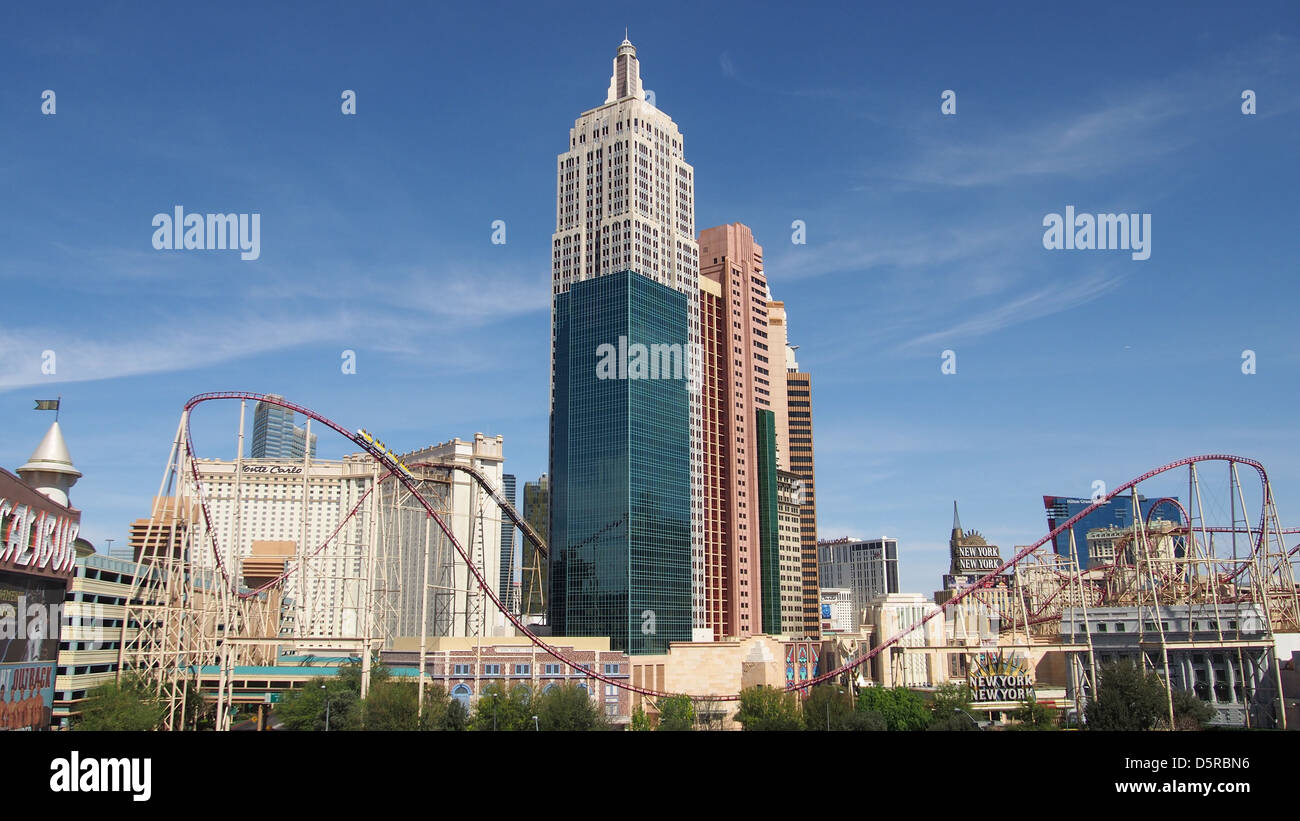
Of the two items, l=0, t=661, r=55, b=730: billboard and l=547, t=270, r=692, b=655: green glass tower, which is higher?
l=547, t=270, r=692, b=655: green glass tower

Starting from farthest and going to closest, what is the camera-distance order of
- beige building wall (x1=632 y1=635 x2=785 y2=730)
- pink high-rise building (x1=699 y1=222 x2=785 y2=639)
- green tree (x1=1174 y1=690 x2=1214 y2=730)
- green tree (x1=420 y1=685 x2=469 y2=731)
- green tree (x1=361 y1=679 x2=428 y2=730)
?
pink high-rise building (x1=699 y1=222 x2=785 y2=639)
beige building wall (x1=632 y1=635 x2=785 y2=730)
green tree (x1=1174 y1=690 x2=1214 y2=730)
green tree (x1=420 y1=685 x2=469 y2=731)
green tree (x1=361 y1=679 x2=428 y2=730)

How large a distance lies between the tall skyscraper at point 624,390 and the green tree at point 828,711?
22181 mm

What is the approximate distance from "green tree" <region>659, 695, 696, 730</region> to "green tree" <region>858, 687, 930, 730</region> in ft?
42.1

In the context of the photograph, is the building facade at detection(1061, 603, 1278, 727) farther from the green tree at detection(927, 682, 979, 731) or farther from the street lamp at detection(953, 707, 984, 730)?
the street lamp at detection(953, 707, 984, 730)

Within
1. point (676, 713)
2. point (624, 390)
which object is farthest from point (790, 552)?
point (676, 713)

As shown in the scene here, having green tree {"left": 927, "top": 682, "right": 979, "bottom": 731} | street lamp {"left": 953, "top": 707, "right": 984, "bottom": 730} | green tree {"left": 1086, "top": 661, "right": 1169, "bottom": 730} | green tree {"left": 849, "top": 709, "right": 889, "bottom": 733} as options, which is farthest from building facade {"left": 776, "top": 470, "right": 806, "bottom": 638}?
green tree {"left": 1086, "top": 661, "right": 1169, "bottom": 730}

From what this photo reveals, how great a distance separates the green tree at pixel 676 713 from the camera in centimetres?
6844

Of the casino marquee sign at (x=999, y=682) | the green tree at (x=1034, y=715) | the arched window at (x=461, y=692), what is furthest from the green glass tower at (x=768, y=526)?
the arched window at (x=461, y=692)

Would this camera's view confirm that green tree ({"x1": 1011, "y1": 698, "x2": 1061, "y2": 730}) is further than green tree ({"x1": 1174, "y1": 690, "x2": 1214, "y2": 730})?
Yes

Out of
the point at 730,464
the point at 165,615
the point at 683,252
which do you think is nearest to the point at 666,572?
the point at 730,464

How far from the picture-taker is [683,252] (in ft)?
346

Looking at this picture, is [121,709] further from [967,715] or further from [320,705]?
[967,715]

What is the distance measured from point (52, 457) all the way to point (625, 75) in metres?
70.8

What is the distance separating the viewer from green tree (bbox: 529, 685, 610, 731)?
55.0 m
